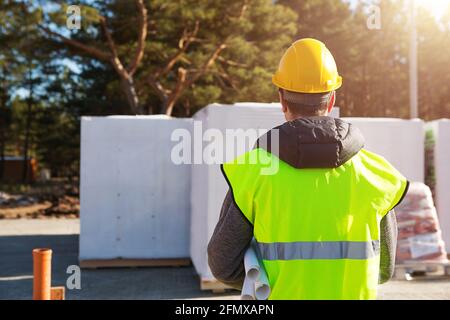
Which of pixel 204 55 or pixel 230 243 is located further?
pixel 204 55

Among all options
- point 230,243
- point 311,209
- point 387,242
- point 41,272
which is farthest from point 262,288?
point 41,272

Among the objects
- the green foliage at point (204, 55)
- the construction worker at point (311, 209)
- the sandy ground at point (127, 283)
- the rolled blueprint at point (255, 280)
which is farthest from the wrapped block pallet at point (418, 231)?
the green foliage at point (204, 55)

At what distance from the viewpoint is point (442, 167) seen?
8.81m

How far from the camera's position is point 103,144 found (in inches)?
333

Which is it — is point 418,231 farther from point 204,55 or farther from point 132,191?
point 204,55

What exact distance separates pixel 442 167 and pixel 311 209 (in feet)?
25.8

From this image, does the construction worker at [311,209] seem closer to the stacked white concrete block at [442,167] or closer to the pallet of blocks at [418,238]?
the pallet of blocks at [418,238]

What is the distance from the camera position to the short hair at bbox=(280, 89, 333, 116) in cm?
183

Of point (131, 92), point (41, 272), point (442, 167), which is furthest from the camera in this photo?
point (131, 92)

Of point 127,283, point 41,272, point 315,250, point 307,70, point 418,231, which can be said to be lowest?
point 127,283

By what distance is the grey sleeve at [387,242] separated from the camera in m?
1.87

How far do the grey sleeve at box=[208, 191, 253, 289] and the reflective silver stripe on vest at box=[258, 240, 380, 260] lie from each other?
7 centimetres

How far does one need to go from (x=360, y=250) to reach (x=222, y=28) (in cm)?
1792

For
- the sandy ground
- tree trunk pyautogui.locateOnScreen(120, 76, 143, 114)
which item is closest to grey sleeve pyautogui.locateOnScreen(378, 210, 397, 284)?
the sandy ground
